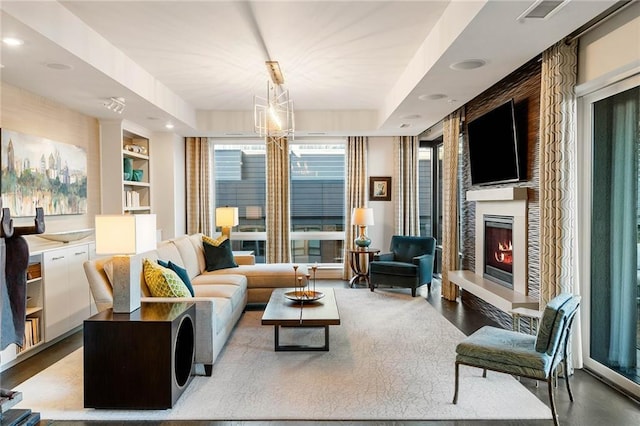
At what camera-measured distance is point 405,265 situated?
592 centimetres

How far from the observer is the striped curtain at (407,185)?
7.28 m

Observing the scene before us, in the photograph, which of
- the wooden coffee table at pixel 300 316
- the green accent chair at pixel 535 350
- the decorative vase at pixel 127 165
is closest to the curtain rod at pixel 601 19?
the green accent chair at pixel 535 350

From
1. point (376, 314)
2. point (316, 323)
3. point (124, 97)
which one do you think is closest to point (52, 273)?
point (124, 97)

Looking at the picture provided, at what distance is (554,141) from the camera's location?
125 inches

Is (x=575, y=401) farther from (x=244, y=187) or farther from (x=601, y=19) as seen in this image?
(x=244, y=187)

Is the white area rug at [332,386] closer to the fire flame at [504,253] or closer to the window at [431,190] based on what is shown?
the fire flame at [504,253]

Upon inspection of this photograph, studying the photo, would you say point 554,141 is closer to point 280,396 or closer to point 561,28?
point 561,28

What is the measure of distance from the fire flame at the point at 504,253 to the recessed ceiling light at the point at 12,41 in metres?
4.62

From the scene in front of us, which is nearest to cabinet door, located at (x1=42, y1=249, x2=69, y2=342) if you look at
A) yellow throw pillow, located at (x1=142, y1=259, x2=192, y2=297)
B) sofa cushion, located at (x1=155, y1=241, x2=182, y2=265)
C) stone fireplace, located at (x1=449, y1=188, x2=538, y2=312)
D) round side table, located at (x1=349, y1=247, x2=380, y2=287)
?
sofa cushion, located at (x1=155, y1=241, x2=182, y2=265)

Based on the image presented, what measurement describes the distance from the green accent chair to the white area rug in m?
0.28

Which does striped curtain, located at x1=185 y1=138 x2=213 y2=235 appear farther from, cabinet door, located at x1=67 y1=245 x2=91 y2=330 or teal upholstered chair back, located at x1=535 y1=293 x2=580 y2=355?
teal upholstered chair back, located at x1=535 y1=293 x2=580 y2=355

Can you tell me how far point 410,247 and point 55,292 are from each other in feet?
15.6

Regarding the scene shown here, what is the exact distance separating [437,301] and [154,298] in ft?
12.7

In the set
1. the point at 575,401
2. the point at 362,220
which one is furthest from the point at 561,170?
the point at 362,220
